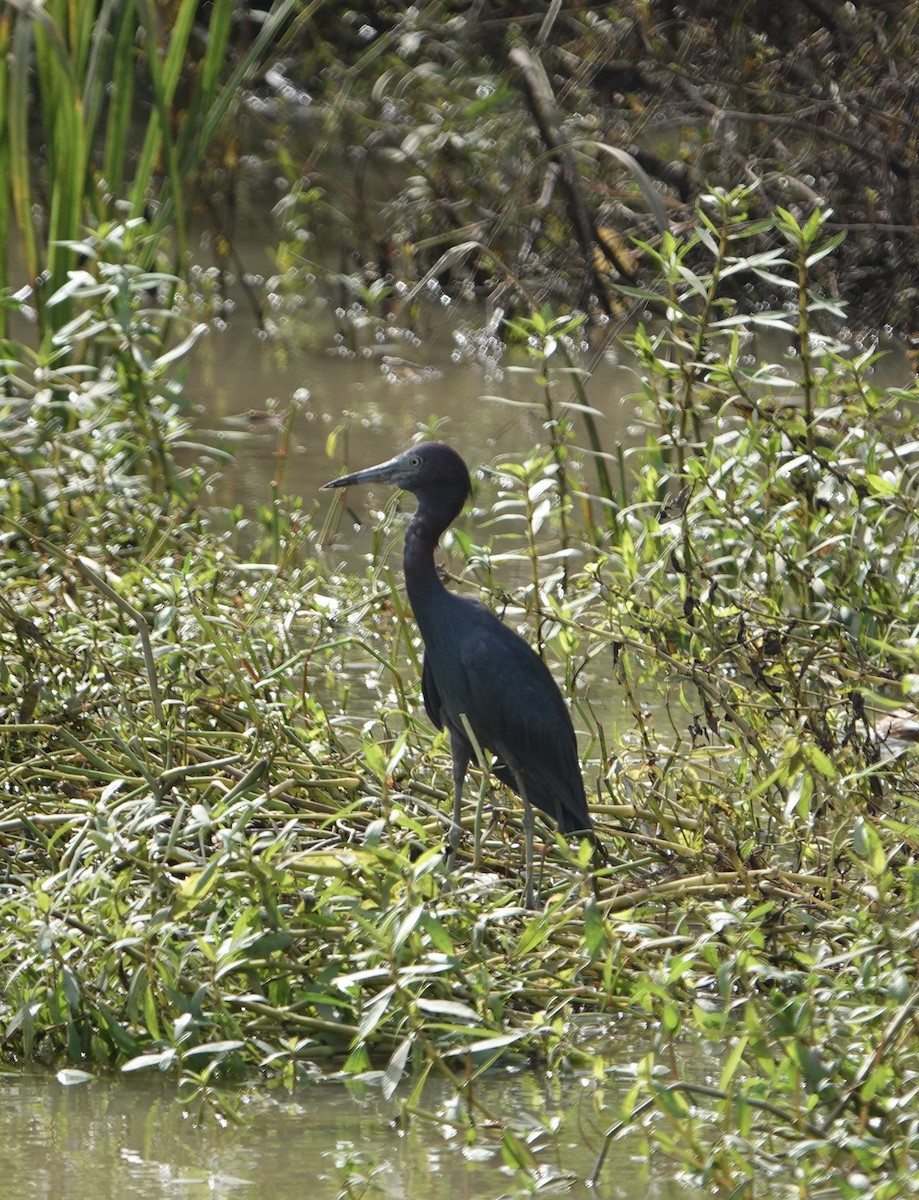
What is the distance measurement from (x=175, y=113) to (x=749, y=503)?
6.85 metres

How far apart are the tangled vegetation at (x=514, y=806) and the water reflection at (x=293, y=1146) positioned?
0.17 ft

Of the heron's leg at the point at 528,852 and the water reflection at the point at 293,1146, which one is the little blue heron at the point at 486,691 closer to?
the heron's leg at the point at 528,852

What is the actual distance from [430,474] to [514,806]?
0.71 m

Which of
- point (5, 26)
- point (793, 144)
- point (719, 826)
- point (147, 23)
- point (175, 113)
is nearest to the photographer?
point (719, 826)

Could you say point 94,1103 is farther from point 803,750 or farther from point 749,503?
point 749,503

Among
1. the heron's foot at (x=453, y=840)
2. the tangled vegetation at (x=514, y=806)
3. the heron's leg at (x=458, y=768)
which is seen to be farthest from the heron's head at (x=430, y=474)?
the heron's foot at (x=453, y=840)

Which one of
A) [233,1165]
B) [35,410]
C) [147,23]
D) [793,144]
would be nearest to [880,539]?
[233,1165]

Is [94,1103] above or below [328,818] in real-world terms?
below

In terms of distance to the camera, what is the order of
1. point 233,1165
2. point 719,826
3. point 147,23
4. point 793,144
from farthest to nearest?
point 793,144
point 147,23
point 719,826
point 233,1165

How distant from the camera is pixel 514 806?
3.78 m

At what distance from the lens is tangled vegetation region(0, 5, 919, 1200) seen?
2.52m

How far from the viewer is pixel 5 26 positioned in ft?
18.3

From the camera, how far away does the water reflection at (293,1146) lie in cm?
260

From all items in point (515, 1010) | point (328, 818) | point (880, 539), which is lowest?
point (515, 1010)
